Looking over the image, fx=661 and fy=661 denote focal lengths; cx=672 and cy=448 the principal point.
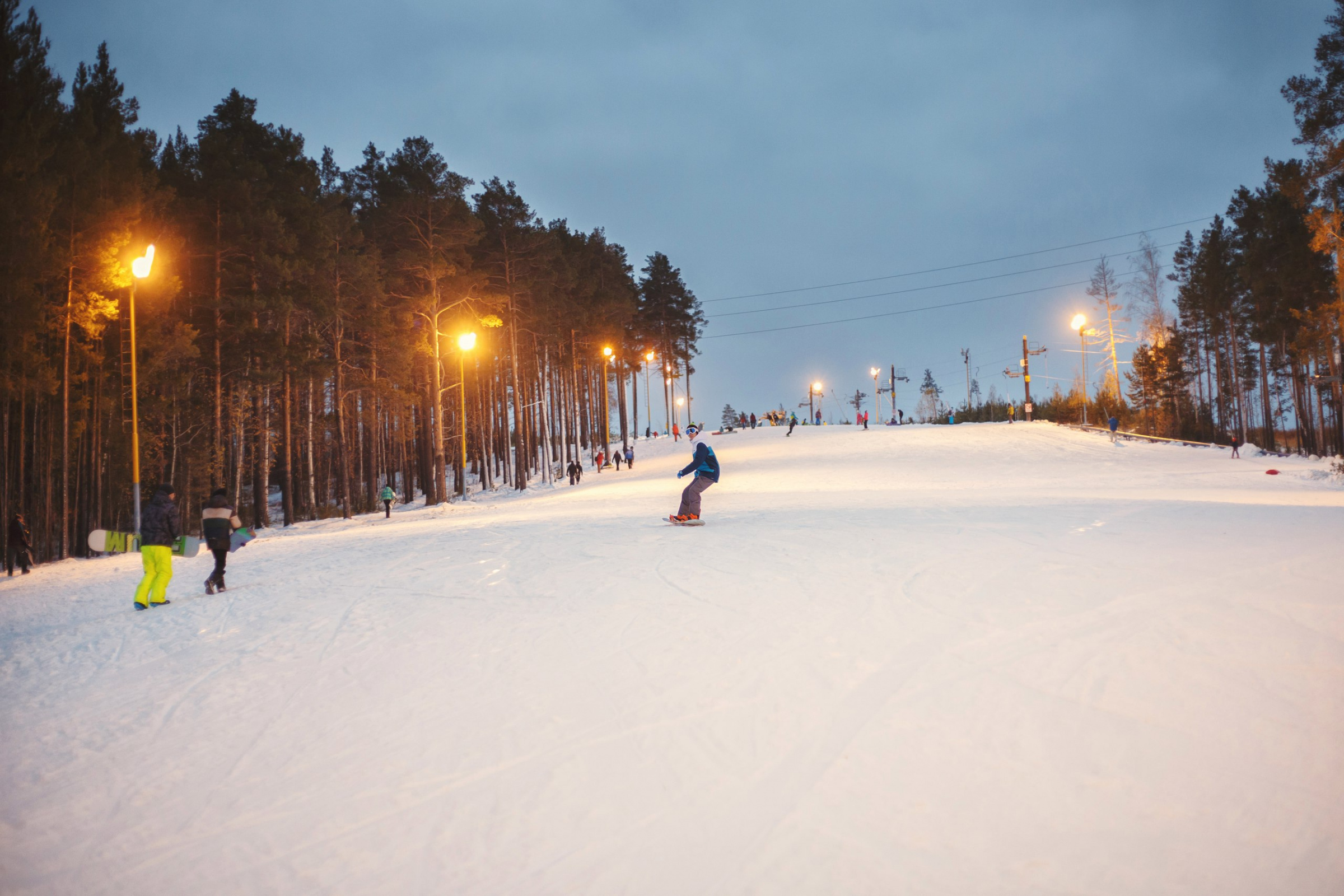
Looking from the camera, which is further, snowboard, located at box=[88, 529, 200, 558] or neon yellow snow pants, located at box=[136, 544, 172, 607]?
snowboard, located at box=[88, 529, 200, 558]

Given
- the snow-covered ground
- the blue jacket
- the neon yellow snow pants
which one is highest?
the blue jacket

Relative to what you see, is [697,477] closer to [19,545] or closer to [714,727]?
[714,727]

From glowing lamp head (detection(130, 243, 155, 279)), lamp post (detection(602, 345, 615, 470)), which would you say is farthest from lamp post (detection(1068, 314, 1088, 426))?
glowing lamp head (detection(130, 243, 155, 279))

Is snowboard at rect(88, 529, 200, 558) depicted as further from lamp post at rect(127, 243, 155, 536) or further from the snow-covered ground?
the snow-covered ground

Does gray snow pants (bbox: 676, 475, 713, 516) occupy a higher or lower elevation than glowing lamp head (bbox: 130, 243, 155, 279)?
lower

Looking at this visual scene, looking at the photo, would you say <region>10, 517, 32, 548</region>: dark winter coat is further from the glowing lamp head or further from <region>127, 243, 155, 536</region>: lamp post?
the glowing lamp head

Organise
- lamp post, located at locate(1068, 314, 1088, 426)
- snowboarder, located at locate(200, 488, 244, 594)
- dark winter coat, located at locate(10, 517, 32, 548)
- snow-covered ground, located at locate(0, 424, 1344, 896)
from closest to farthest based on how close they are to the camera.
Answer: snow-covered ground, located at locate(0, 424, 1344, 896), snowboarder, located at locate(200, 488, 244, 594), dark winter coat, located at locate(10, 517, 32, 548), lamp post, located at locate(1068, 314, 1088, 426)

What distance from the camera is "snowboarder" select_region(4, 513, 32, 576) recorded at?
57.0ft

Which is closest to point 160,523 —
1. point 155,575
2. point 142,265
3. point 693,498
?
point 155,575

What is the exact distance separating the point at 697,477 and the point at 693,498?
1.59ft

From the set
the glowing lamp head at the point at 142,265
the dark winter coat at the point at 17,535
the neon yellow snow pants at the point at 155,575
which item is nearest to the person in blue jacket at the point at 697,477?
the neon yellow snow pants at the point at 155,575

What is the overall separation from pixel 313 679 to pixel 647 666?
10.6ft

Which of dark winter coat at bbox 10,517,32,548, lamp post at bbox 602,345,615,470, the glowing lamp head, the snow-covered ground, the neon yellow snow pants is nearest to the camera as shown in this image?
the snow-covered ground

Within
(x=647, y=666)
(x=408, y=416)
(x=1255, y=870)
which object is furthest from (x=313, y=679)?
Result: (x=408, y=416)
